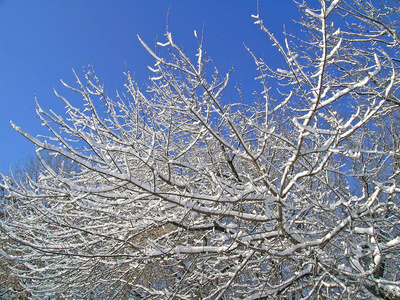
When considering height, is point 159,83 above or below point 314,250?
above

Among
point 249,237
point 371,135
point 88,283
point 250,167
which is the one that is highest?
point 250,167

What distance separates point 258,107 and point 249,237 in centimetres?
420

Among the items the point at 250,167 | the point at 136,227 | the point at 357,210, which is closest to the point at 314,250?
the point at 357,210

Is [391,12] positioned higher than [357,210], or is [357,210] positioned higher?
[391,12]

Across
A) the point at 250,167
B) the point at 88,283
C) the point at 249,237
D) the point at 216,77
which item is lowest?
the point at 249,237

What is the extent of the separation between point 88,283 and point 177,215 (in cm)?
201

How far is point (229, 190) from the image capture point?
2826 mm

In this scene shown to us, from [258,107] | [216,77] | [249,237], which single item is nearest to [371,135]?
[258,107]

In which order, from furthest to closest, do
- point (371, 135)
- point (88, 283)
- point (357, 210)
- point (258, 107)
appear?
point (258, 107), point (371, 135), point (88, 283), point (357, 210)

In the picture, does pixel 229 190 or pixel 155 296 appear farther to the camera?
pixel 155 296

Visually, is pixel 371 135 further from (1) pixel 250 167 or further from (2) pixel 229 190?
(2) pixel 229 190

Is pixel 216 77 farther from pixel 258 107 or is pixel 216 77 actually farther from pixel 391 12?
pixel 391 12

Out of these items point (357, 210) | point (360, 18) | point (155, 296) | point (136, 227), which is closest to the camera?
point (357, 210)

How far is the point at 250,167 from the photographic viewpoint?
6.28m
